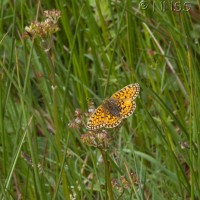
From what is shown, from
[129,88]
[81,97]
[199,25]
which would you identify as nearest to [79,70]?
[81,97]

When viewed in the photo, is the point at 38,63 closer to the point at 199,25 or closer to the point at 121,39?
the point at 121,39

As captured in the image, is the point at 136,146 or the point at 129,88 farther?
the point at 136,146
